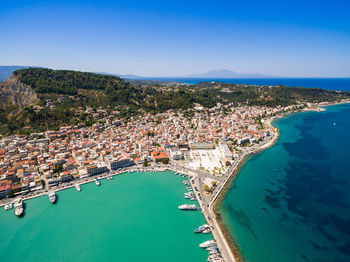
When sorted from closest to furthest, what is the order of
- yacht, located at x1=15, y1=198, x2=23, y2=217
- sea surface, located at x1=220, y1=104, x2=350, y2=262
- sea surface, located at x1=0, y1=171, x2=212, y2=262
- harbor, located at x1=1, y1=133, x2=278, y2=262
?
harbor, located at x1=1, y1=133, x2=278, y2=262 → sea surface, located at x1=0, y1=171, x2=212, y2=262 → sea surface, located at x1=220, y1=104, x2=350, y2=262 → yacht, located at x1=15, y1=198, x2=23, y2=217

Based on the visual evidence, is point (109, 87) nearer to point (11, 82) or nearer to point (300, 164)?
point (11, 82)

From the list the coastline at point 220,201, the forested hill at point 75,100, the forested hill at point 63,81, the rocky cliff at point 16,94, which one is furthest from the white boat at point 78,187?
the forested hill at point 63,81

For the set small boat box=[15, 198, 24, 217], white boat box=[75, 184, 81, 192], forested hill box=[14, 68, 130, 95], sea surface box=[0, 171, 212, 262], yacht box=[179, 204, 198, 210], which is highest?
forested hill box=[14, 68, 130, 95]

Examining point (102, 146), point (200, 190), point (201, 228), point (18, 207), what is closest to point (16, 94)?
point (102, 146)

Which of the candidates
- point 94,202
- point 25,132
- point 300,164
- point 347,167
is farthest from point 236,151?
point 25,132

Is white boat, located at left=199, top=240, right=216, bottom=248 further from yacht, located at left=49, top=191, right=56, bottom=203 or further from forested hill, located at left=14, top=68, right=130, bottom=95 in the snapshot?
forested hill, located at left=14, top=68, right=130, bottom=95

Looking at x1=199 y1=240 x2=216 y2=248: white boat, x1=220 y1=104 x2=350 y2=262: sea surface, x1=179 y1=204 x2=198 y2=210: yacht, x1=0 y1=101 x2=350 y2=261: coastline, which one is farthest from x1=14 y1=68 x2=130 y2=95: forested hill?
x1=199 y1=240 x2=216 y2=248: white boat
